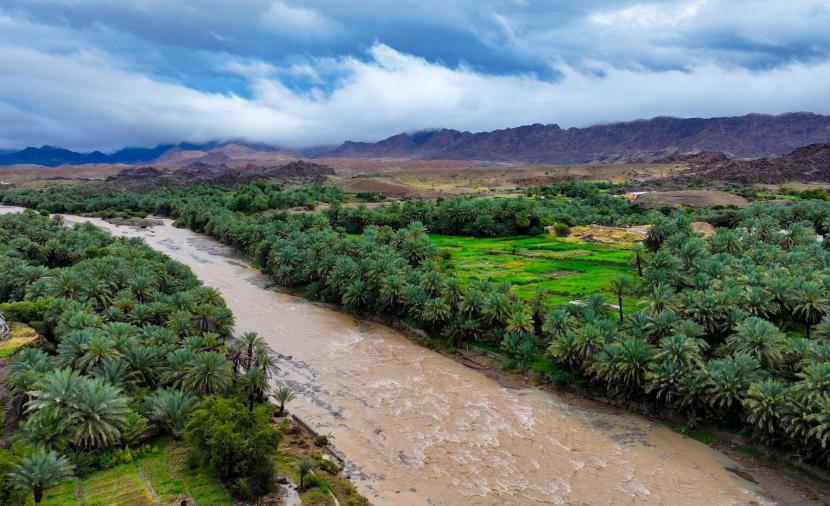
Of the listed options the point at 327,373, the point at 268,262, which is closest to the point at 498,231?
the point at 268,262

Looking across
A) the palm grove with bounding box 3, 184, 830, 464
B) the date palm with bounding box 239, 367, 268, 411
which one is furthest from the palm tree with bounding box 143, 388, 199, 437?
the palm grove with bounding box 3, 184, 830, 464

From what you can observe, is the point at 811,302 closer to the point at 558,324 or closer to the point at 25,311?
the point at 558,324

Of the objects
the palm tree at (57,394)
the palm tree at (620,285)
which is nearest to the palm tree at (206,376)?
the palm tree at (57,394)

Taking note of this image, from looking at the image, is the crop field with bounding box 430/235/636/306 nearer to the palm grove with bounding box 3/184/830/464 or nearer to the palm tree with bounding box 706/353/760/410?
the palm grove with bounding box 3/184/830/464

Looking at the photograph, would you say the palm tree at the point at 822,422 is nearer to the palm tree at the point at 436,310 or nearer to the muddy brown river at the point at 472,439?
the muddy brown river at the point at 472,439

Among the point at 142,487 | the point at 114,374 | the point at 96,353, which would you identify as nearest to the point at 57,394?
the point at 114,374

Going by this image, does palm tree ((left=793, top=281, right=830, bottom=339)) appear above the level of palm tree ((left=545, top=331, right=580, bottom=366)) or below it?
above

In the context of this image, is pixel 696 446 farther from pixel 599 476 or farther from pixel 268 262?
pixel 268 262
